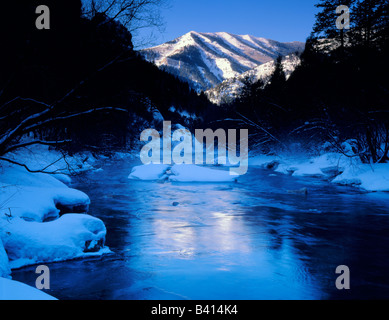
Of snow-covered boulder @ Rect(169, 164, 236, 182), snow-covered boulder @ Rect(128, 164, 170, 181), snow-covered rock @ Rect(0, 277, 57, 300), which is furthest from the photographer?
snow-covered boulder @ Rect(128, 164, 170, 181)

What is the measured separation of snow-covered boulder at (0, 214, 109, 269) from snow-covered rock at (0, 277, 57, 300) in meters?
2.60

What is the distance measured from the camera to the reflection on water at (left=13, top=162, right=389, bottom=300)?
17.3ft

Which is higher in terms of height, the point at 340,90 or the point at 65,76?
the point at 340,90

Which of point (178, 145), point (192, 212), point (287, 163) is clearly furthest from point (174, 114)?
point (192, 212)

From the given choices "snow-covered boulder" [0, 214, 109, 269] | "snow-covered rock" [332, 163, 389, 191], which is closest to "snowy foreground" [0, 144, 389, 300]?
"snow-covered boulder" [0, 214, 109, 269]

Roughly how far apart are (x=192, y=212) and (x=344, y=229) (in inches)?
192
